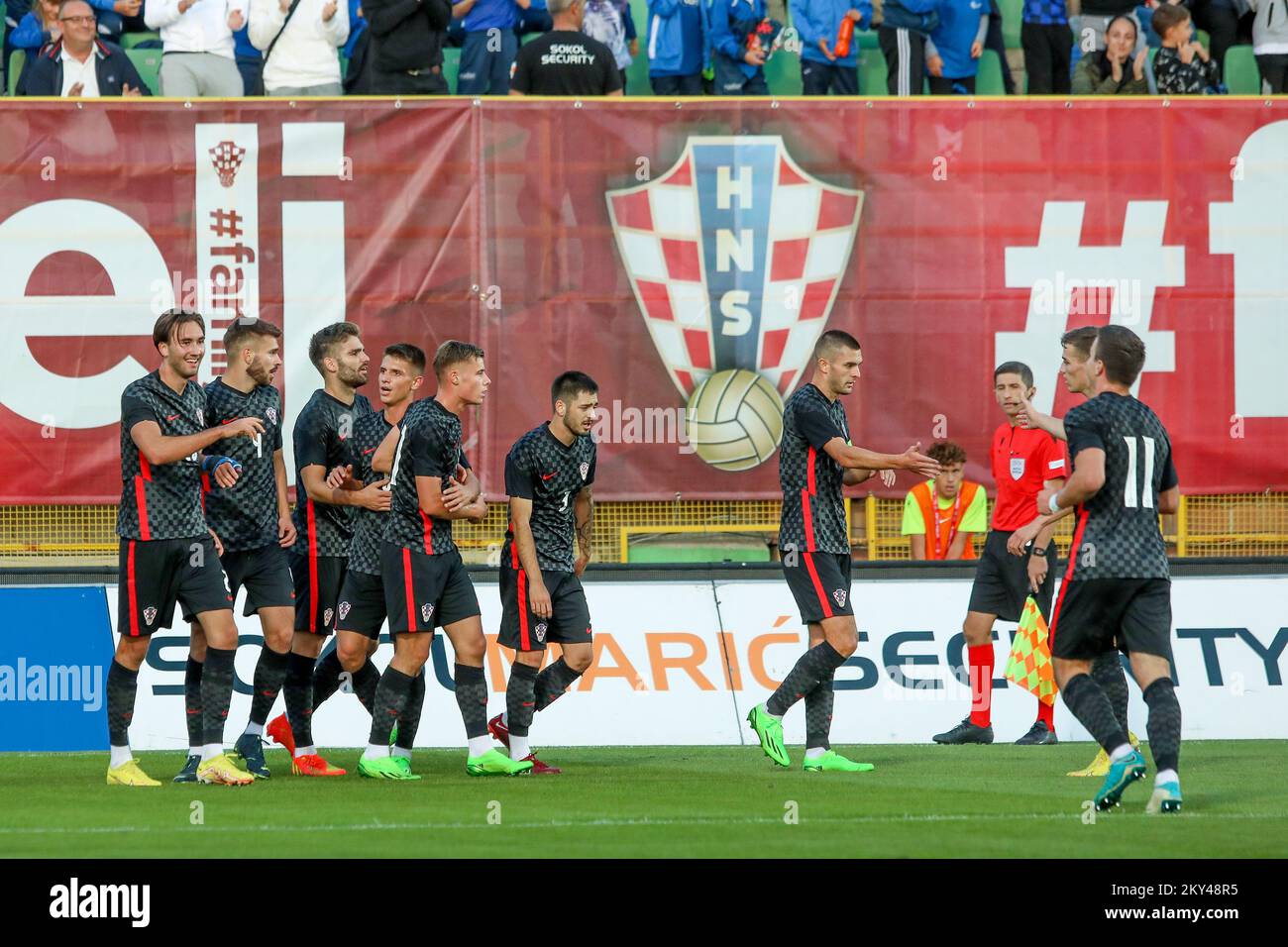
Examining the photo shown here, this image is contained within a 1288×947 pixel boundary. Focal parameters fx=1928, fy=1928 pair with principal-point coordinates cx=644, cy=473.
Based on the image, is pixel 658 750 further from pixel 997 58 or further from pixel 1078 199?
pixel 997 58

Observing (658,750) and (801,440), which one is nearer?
(801,440)

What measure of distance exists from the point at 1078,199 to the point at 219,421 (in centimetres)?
690

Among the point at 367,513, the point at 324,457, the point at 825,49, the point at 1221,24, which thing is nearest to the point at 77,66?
the point at 825,49

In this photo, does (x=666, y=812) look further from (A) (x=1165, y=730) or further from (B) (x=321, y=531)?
(B) (x=321, y=531)

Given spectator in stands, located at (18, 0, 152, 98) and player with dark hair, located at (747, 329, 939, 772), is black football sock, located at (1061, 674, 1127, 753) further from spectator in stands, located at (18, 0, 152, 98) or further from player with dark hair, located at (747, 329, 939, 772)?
spectator in stands, located at (18, 0, 152, 98)

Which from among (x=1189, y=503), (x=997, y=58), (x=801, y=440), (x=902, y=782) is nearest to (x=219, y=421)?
(x=801, y=440)

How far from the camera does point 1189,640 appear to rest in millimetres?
12516

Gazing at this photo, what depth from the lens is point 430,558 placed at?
959 cm

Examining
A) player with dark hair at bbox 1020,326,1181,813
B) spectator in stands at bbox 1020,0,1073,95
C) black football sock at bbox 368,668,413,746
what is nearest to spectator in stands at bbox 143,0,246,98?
spectator in stands at bbox 1020,0,1073,95

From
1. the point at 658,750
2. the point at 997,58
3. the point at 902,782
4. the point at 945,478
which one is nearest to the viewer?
the point at 902,782

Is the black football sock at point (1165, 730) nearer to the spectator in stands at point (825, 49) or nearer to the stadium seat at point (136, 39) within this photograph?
the spectator in stands at point (825, 49)

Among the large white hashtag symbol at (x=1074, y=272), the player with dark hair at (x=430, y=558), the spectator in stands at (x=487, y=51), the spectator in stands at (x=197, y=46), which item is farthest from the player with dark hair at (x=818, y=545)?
the spectator in stands at (x=197, y=46)

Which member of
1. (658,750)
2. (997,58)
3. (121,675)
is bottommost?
(658,750)

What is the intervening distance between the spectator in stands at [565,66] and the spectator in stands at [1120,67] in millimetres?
3902
